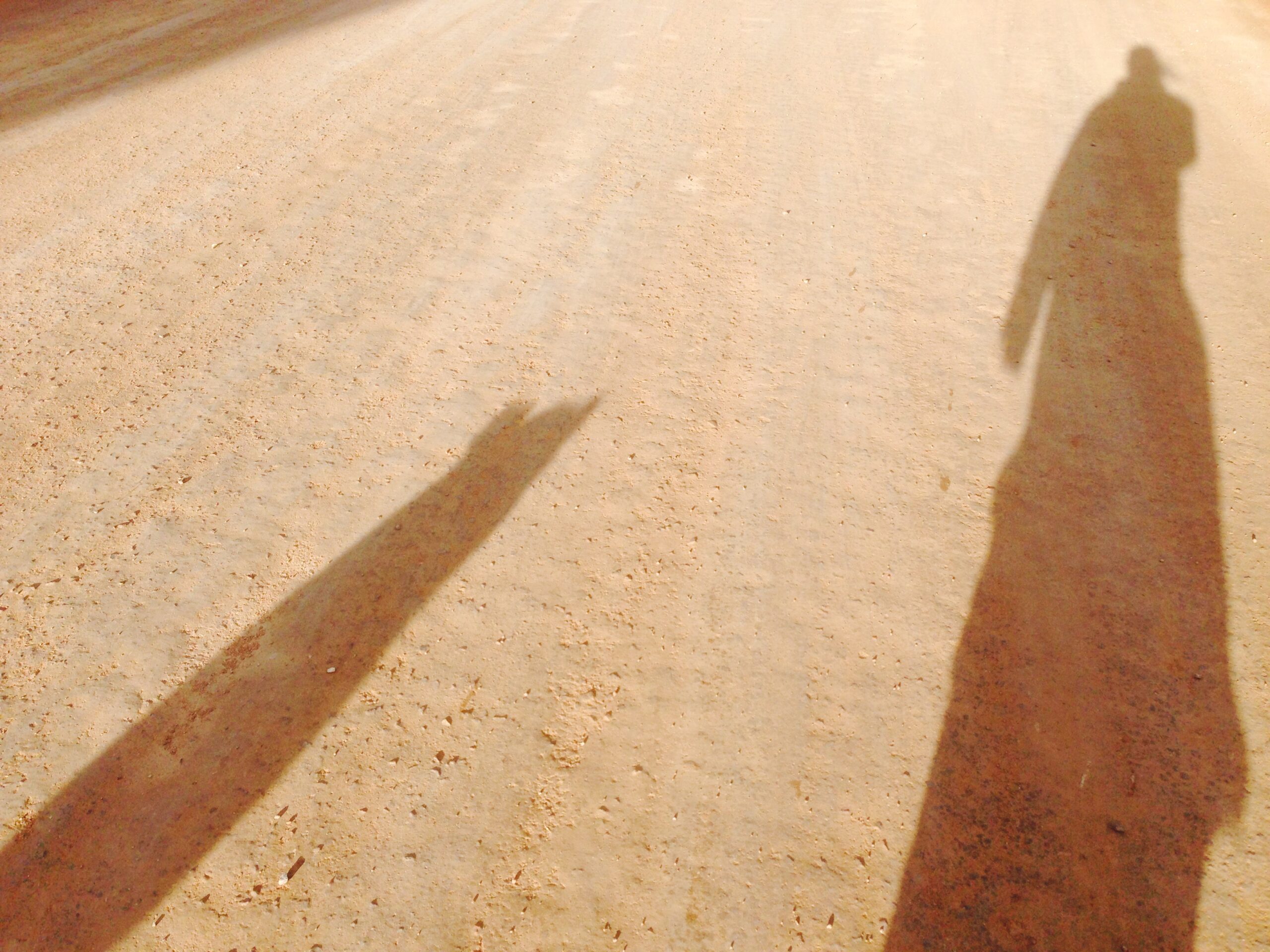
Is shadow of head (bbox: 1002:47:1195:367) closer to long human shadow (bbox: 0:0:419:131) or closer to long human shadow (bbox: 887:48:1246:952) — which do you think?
long human shadow (bbox: 887:48:1246:952)

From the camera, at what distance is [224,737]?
3010 millimetres

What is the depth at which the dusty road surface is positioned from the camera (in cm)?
268

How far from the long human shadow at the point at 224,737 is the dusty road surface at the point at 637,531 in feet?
0.05

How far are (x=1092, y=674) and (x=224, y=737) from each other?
10.6 ft

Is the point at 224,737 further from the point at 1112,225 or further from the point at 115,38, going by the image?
the point at 115,38

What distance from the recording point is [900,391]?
4.29 metres

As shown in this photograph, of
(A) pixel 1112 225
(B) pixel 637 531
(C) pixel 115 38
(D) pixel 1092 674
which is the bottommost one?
(D) pixel 1092 674

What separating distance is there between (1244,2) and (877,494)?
354 inches

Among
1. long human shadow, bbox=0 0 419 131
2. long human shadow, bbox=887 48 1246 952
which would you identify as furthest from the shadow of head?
long human shadow, bbox=0 0 419 131

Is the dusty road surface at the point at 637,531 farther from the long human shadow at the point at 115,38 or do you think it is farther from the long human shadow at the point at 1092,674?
the long human shadow at the point at 115,38

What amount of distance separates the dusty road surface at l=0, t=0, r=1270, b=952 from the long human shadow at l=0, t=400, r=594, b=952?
17 millimetres

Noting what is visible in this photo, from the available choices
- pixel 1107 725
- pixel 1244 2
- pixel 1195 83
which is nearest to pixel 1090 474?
pixel 1107 725

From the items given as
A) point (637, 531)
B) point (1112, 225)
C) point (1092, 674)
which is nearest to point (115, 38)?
point (637, 531)

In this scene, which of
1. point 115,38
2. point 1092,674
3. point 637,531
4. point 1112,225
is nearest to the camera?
point 1092,674
